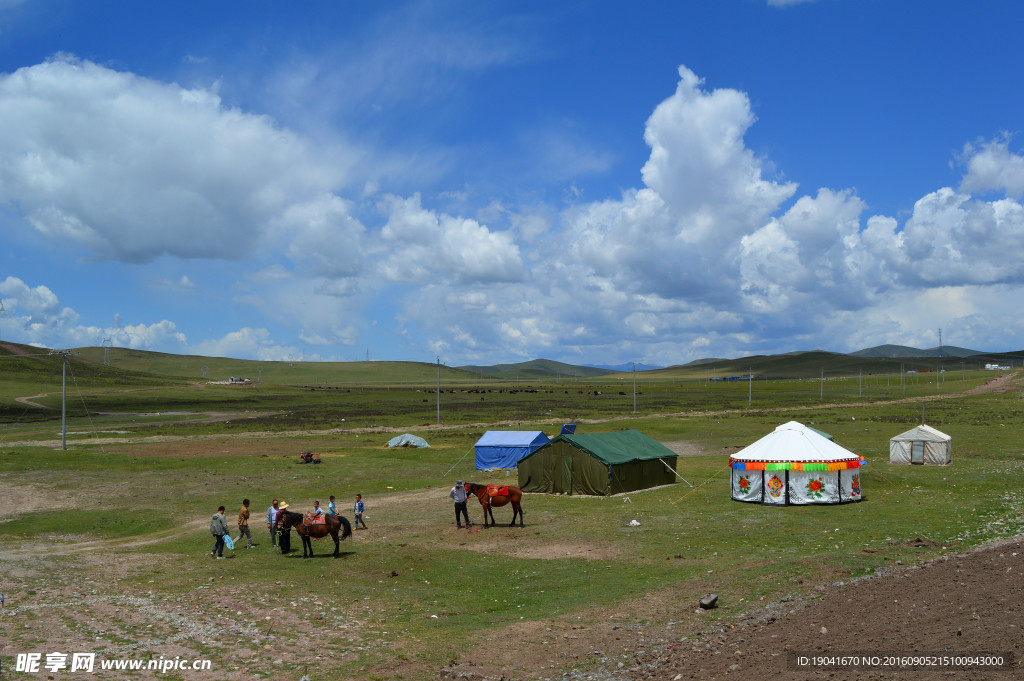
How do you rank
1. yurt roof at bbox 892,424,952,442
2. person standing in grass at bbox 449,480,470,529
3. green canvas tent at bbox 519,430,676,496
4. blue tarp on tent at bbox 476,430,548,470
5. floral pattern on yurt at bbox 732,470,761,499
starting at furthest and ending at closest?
blue tarp on tent at bbox 476,430,548,470 < yurt roof at bbox 892,424,952,442 < green canvas tent at bbox 519,430,676,496 < floral pattern on yurt at bbox 732,470,761,499 < person standing in grass at bbox 449,480,470,529

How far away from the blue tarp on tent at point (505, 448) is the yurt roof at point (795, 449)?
19.6 metres

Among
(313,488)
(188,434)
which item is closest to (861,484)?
(313,488)

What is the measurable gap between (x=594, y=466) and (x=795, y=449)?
10381mm

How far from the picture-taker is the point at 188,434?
85688mm

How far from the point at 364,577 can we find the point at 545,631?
25.1 ft

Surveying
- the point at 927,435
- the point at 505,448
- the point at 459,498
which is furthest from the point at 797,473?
the point at 505,448

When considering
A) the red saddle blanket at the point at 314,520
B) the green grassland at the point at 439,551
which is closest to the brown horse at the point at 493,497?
the green grassland at the point at 439,551

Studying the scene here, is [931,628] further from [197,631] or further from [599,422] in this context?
[599,422]

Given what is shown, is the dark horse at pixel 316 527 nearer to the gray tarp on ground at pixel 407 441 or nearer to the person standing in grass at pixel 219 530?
the person standing in grass at pixel 219 530

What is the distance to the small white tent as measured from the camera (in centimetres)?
4634

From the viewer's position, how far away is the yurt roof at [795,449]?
110 ft

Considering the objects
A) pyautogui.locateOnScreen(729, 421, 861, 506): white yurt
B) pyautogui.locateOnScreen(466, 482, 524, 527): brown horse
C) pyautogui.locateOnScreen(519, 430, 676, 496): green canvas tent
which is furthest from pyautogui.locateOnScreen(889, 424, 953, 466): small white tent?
pyautogui.locateOnScreen(466, 482, 524, 527): brown horse

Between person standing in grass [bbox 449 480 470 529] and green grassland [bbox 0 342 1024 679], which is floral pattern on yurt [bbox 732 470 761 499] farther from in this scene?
person standing in grass [bbox 449 480 470 529]

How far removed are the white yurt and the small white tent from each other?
53.4ft
